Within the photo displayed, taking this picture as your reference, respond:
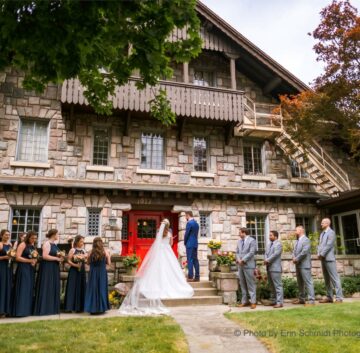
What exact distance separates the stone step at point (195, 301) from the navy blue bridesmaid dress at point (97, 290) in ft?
5.23

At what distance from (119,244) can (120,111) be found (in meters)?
4.70

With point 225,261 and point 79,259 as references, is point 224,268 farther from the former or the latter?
point 79,259

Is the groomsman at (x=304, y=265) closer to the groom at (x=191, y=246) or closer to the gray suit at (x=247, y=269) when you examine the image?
the gray suit at (x=247, y=269)

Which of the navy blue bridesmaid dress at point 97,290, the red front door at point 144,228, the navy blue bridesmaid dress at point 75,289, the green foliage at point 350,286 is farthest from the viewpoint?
the red front door at point 144,228

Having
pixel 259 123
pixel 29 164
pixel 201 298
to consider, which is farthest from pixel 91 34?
pixel 259 123

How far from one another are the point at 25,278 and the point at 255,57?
11.9m

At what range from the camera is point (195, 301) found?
29.9ft

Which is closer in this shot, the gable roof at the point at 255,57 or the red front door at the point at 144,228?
the red front door at the point at 144,228

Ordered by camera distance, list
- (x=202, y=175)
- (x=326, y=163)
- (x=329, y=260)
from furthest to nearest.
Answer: (x=326, y=163), (x=202, y=175), (x=329, y=260)

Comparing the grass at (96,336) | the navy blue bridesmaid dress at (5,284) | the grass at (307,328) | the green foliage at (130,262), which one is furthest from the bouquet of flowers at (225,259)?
the navy blue bridesmaid dress at (5,284)

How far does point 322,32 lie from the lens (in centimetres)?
1233

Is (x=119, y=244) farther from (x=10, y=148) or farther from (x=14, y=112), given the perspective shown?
(x=14, y=112)

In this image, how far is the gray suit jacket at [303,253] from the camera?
891 cm

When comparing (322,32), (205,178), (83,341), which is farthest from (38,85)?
(322,32)
